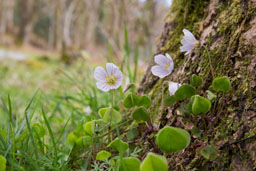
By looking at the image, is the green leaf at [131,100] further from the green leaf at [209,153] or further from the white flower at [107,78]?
the green leaf at [209,153]

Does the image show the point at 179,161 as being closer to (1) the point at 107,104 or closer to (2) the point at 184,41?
(2) the point at 184,41

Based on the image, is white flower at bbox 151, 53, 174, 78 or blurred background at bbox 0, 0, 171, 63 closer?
white flower at bbox 151, 53, 174, 78

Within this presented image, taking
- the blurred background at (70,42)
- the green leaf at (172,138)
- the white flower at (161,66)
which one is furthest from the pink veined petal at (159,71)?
the blurred background at (70,42)

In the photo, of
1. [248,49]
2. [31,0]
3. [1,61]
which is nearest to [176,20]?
[248,49]

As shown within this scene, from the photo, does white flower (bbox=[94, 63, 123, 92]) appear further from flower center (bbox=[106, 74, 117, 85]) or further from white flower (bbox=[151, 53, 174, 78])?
white flower (bbox=[151, 53, 174, 78])

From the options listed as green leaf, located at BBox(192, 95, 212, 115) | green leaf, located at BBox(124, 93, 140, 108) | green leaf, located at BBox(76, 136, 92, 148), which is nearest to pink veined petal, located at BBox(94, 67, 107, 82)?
green leaf, located at BBox(124, 93, 140, 108)
